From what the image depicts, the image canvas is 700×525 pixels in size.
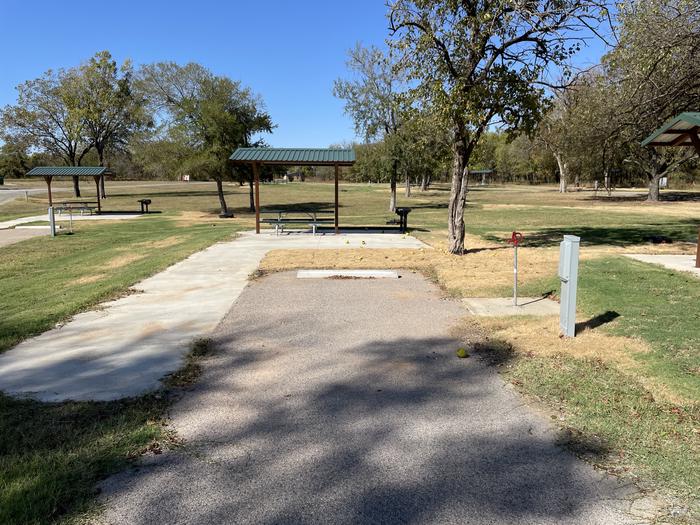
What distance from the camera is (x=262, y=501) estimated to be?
2.95 meters

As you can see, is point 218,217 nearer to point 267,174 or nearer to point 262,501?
point 267,174

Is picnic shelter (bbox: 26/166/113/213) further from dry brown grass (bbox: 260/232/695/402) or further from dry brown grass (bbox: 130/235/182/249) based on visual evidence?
dry brown grass (bbox: 260/232/695/402)

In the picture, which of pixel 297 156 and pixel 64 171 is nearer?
pixel 297 156

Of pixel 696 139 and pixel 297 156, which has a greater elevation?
pixel 297 156

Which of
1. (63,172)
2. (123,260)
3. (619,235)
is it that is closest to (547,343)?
(123,260)

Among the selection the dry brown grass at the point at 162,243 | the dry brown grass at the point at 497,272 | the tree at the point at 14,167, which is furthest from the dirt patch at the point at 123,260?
the tree at the point at 14,167

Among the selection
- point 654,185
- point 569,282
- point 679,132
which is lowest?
point 569,282

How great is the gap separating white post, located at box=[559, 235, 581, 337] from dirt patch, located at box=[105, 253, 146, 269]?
10.1 m

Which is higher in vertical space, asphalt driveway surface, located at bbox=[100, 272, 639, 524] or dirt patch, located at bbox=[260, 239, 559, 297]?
dirt patch, located at bbox=[260, 239, 559, 297]

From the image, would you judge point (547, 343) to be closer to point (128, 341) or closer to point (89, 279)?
point (128, 341)

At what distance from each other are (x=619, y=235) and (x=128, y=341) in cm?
1609

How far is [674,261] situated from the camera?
11.1 m

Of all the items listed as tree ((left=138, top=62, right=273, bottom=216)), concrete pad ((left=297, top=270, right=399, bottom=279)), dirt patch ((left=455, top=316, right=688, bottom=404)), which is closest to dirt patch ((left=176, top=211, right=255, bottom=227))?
tree ((left=138, top=62, right=273, bottom=216))

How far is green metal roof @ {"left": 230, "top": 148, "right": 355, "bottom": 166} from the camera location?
16.9 m
